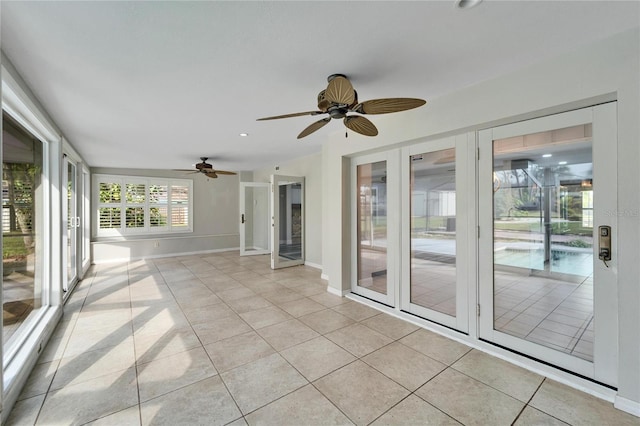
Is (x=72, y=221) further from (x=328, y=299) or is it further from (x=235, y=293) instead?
(x=328, y=299)

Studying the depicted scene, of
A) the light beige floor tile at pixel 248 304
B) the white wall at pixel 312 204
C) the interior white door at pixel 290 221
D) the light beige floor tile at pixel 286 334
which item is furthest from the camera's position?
the interior white door at pixel 290 221

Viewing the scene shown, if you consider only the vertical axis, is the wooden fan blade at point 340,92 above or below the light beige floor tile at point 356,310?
above

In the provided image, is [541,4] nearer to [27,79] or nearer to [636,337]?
[636,337]

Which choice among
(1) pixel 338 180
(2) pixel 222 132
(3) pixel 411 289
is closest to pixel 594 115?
(3) pixel 411 289

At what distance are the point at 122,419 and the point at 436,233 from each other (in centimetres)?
312

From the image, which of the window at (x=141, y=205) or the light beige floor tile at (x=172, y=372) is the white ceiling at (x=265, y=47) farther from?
the window at (x=141, y=205)

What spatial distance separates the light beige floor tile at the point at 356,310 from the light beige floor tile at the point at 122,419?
7.37 ft

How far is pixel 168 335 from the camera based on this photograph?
9.63ft

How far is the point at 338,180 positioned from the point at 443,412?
3.00 m

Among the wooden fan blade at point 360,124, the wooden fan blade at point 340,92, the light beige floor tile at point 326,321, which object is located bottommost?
the light beige floor tile at point 326,321

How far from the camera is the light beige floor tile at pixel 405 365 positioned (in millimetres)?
2168

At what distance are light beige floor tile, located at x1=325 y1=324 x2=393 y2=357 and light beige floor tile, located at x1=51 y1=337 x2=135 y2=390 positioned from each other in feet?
6.21

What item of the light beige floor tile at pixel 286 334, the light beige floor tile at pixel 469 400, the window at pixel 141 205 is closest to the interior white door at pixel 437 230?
the light beige floor tile at pixel 469 400

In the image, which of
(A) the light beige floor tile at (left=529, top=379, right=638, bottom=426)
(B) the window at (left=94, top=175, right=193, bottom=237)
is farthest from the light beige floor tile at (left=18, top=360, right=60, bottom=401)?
(B) the window at (left=94, top=175, right=193, bottom=237)
